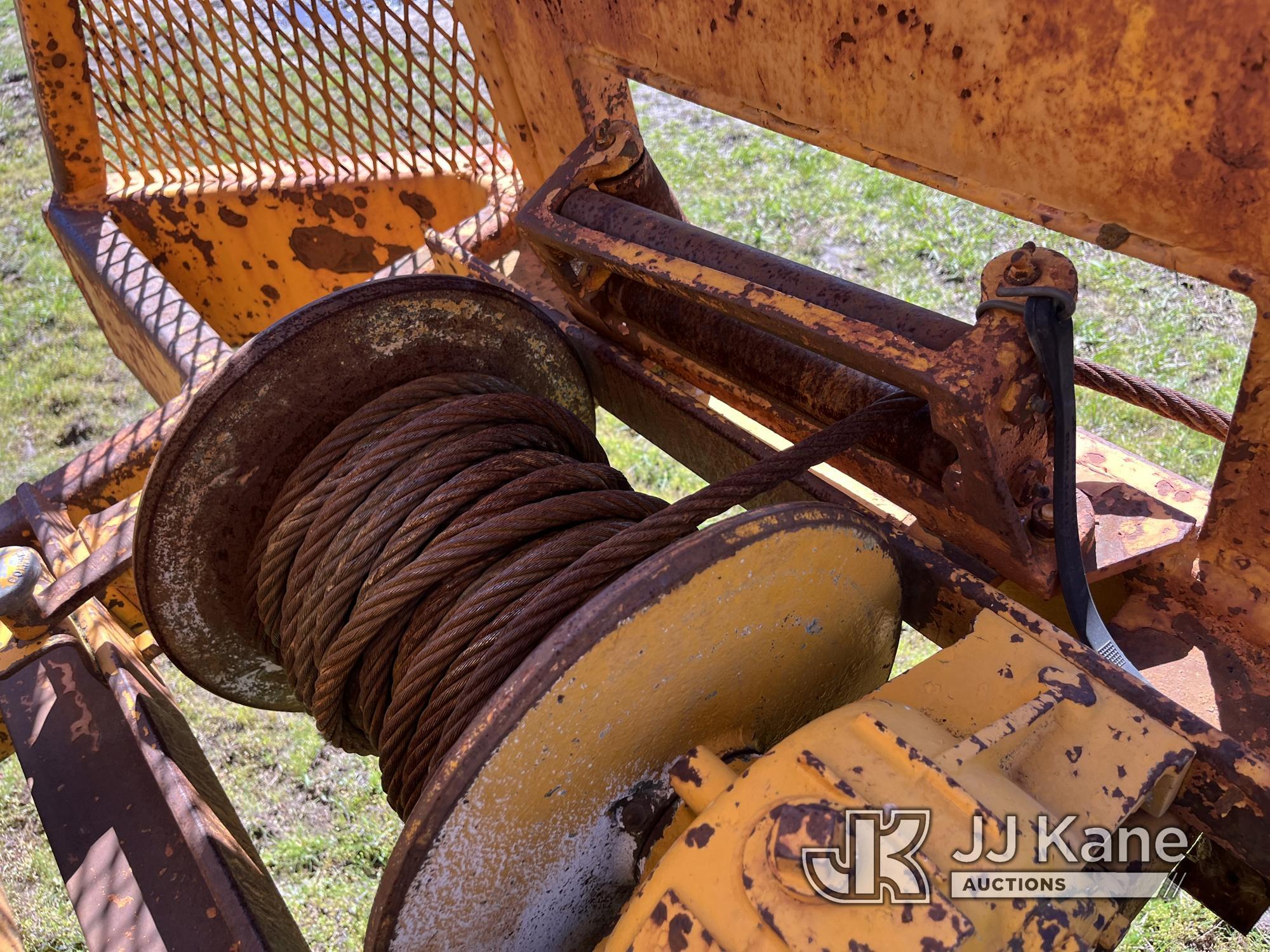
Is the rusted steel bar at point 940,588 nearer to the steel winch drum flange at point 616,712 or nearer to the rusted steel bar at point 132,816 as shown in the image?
the steel winch drum flange at point 616,712

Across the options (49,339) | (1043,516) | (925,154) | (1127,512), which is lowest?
(49,339)

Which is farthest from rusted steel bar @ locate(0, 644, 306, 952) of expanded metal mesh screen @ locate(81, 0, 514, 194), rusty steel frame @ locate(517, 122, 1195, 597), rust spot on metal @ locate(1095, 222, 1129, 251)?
expanded metal mesh screen @ locate(81, 0, 514, 194)

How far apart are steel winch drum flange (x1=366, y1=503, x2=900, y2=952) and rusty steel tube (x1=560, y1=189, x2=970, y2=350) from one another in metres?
0.33

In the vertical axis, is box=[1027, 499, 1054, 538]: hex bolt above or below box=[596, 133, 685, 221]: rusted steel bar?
below

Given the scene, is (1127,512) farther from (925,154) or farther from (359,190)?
(359,190)

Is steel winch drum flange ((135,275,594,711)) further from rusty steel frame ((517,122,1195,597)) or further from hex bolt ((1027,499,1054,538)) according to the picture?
hex bolt ((1027,499,1054,538))

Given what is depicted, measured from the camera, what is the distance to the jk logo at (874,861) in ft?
3.75

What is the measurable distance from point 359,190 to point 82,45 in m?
0.93

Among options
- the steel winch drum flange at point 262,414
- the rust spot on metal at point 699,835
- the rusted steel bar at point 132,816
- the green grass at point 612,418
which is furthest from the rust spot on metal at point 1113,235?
the green grass at point 612,418

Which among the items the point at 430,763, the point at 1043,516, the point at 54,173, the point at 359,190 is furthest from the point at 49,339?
the point at 1043,516

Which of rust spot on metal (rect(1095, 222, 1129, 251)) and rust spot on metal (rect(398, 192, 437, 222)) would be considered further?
rust spot on metal (rect(398, 192, 437, 222))

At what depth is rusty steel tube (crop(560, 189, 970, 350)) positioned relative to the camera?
160 cm

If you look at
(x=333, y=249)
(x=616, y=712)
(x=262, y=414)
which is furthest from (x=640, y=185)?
(x=333, y=249)

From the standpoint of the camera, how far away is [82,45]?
3.29 meters
